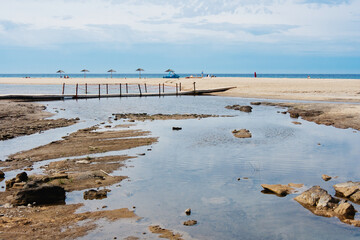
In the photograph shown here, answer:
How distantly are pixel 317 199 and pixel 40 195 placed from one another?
6861mm

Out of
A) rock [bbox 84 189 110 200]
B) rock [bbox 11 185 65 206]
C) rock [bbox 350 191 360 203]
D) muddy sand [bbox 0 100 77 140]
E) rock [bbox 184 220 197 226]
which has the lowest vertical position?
rock [bbox 184 220 197 226]

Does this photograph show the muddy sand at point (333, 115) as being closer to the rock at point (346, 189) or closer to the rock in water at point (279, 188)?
the rock at point (346, 189)

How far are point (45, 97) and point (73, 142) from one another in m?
29.0

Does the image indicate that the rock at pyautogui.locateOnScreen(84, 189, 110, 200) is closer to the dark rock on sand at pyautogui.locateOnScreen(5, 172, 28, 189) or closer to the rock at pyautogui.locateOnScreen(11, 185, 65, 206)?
the rock at pyautogui.locateOnScreen(11, 185, 65, 206)

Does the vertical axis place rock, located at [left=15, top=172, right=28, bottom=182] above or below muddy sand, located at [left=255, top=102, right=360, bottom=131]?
below

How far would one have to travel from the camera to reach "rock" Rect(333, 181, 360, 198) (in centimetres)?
1045

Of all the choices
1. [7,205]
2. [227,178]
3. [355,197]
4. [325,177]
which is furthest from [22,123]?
[355,197]

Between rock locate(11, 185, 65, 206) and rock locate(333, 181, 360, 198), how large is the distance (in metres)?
7.32

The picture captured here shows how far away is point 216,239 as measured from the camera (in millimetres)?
7949

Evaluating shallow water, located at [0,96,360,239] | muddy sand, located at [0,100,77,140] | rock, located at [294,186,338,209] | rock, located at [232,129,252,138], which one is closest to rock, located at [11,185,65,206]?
shallow water, located at [0,96,360,239]

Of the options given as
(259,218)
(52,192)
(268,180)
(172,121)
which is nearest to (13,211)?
(52,192)

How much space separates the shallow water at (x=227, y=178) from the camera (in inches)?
336

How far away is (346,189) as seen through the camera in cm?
1062

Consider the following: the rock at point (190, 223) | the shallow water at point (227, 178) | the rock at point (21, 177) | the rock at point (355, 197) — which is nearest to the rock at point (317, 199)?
the shallow water at point (227, 178)
